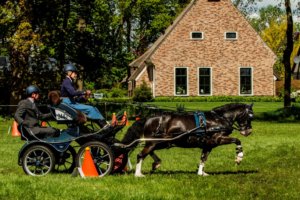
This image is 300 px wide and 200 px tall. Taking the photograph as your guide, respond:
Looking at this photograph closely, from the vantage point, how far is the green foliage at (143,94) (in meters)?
59.4

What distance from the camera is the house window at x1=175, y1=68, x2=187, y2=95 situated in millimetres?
61000

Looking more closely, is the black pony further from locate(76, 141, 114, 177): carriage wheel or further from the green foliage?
the green foliage

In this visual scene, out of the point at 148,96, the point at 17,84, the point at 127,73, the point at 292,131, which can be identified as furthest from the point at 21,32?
the point at 127,73

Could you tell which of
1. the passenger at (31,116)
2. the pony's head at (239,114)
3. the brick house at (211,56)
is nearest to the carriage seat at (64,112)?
the passenger at (31,116)

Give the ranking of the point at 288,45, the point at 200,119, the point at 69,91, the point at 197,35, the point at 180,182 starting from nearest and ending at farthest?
the point at 180,182 → the point at 200,119 → the point at 69,91 → the point at 288,45 → the point at 197,35

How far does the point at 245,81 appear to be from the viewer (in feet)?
205

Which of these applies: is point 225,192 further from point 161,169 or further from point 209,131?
point 161,169

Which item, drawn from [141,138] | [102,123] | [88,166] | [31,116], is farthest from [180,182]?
[31,116]

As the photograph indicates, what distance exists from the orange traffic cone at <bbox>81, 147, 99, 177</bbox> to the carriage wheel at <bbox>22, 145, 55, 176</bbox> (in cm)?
79

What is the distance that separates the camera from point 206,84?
61.3 metres

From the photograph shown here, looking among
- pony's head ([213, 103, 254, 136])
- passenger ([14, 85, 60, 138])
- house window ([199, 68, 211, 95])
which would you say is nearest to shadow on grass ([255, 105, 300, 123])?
pony's head ([213, 103, 254, 136])

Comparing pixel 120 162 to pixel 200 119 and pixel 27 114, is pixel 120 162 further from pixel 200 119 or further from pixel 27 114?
pixel 27 114

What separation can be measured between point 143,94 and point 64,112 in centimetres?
4624

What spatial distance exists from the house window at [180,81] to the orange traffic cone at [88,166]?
4834 centimetres
